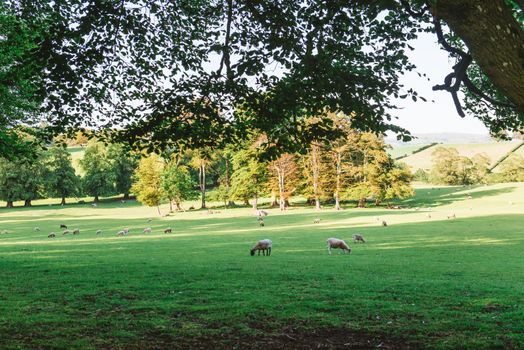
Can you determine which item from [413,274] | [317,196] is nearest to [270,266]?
[413,274]

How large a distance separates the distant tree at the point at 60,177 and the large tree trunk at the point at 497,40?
355ft

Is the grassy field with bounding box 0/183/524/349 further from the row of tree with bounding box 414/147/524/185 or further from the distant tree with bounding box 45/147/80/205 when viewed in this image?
the row of tree with bounding box 414/147/524/185

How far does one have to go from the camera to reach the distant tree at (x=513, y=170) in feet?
354

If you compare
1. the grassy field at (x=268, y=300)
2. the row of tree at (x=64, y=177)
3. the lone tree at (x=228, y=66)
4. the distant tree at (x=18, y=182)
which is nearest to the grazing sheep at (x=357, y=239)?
the grassy field at (x=268, y=300)

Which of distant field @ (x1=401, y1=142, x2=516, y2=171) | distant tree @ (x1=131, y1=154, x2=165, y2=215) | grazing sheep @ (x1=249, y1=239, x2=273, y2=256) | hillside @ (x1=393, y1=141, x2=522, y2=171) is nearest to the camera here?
grazing sheep @ (x1=249, y1=239, x2=273, y2=256)

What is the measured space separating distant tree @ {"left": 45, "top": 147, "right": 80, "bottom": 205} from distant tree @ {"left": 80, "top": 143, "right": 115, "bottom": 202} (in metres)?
3.10

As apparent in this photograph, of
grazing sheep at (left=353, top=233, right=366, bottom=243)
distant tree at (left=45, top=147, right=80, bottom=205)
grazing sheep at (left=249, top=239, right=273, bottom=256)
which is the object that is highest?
distant tree at (left=45, top=147, right=80, bottom=205)

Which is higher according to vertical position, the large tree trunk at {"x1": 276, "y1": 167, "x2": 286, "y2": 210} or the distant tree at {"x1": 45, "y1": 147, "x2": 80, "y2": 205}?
the distant tree at {"x1": 45, "y1": 147, "x2": 80, "y2": 205}

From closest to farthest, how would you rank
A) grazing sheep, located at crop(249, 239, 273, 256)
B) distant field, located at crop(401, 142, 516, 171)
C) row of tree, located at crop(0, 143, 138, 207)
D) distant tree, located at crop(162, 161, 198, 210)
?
grazing sheep, located at crop(249, 239, 273, 256), distant tree, located at crop(162, 161, 198, 210), row of tree, located at crop(0, 143, 138, 207), distant field, located at crop(401, 142, 516, 171)

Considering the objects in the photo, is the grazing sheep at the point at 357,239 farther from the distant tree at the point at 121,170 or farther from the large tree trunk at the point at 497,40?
the distant tree at the point at 121,170

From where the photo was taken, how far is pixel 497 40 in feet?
19.4

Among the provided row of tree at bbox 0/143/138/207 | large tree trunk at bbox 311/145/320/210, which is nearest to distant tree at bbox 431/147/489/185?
large tree trunk at bbox 311/145/320/210

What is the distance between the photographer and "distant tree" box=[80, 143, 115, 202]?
108562 millimetres

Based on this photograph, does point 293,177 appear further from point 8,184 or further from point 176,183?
point 8,184
